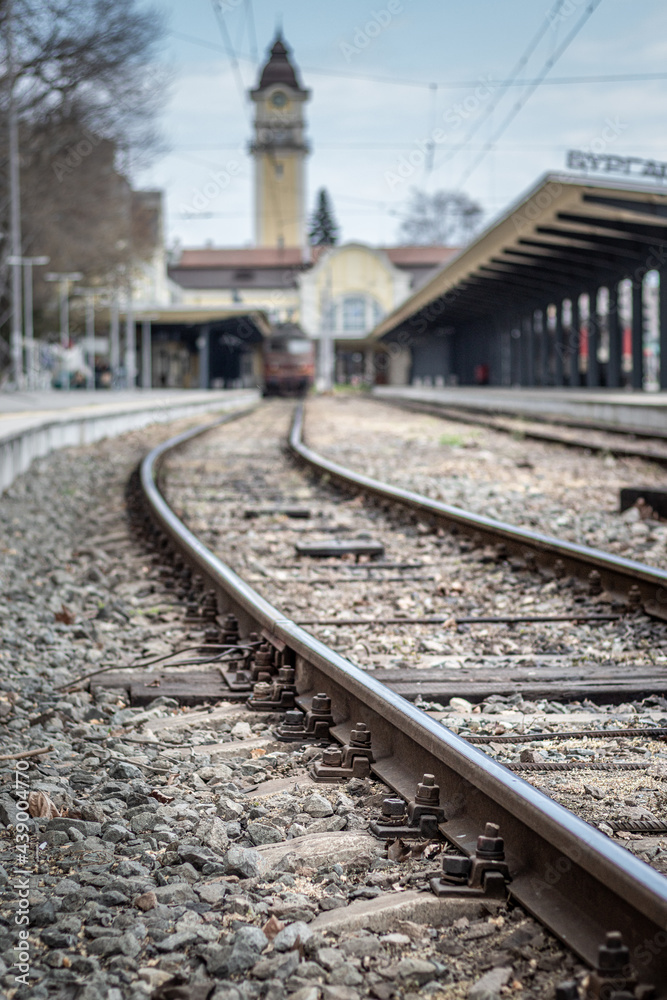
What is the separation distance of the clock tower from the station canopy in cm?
7042

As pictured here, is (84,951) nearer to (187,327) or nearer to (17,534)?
(17,534)

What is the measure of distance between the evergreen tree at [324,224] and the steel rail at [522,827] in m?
147

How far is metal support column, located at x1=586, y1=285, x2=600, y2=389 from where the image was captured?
3145 cm

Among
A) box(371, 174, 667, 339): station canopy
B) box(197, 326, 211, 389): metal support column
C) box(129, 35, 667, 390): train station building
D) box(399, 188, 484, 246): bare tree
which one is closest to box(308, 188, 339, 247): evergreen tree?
box(129, 35, 667, 390): train station building

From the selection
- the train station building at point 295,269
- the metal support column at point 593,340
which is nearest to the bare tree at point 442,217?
the train station building at point 295,269

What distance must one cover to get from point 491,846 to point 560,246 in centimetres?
2750

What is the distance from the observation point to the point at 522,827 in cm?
253

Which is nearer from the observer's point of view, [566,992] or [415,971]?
[566,992]

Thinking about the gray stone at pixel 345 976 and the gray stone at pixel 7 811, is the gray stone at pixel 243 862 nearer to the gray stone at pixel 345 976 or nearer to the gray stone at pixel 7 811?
the gray stone at pixel 345 976

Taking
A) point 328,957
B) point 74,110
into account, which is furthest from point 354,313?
point 328,957

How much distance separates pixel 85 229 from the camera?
172ft

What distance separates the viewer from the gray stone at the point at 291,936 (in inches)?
92.8

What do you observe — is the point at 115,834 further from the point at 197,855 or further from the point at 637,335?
A: the point at 637,335

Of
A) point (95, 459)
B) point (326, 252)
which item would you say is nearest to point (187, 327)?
point (326, 252)
